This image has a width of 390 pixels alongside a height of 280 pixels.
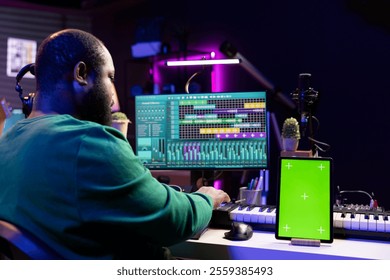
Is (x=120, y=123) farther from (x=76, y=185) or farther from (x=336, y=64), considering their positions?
(x=336, y=64)

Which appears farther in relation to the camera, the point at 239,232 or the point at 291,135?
the point at 291,135

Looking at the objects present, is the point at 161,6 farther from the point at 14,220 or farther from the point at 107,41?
the point at 14,220

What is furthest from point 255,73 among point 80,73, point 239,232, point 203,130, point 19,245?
point 19,245

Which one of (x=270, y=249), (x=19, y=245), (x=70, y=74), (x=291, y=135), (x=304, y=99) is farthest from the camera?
(x=291, y=135)

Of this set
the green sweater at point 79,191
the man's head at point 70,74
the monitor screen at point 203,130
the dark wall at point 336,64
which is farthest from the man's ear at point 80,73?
the dark wall at point 336,64

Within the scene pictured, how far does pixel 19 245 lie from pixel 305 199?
3.11 feet

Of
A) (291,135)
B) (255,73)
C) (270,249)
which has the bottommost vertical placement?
(270,249)

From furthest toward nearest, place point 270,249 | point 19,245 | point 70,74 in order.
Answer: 1. point 270,249
2. point 70,74
3. point 19,245

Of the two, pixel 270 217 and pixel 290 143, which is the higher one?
pixel 290 143

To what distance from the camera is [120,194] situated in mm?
1064

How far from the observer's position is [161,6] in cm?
513

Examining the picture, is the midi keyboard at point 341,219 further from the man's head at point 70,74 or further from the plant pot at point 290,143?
the man's head at point 70,74

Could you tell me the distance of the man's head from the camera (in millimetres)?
1218

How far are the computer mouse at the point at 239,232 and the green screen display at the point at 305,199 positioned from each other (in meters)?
0.11
